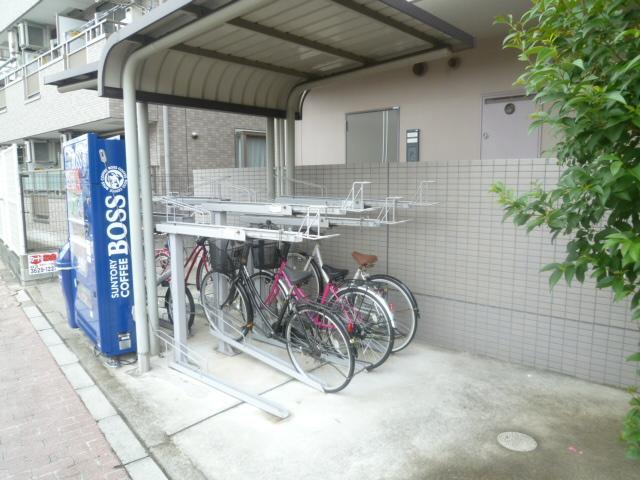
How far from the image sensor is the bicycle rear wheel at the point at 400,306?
4.60 m

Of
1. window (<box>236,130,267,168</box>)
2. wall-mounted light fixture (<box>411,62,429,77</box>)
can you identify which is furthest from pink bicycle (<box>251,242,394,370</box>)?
window (<box>236,130,267,168</box>)

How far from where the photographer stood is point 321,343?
4.03m

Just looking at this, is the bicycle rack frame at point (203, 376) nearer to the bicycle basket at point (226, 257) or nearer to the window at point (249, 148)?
the bicycle basket at point (226, 257)

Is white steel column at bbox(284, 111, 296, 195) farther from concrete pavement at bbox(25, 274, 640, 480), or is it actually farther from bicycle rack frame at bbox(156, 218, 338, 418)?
concrete pavement at bbox(25, 274, 640, 480)

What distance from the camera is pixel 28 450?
3223 mm

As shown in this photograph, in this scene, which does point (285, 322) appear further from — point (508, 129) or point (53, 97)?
point (53, 97)

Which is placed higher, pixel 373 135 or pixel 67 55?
pixel 67 55

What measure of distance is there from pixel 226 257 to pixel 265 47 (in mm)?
2021

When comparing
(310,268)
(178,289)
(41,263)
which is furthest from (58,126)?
(178,289)

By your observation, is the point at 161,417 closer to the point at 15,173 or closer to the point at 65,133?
the point at 15,173

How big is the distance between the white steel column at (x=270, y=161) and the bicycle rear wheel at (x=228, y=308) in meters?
1.71

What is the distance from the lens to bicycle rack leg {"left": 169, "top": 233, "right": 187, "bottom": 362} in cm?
413

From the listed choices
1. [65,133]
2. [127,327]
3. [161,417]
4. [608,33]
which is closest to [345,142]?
[127,327]

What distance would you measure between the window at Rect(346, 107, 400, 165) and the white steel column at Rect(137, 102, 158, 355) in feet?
9.69
